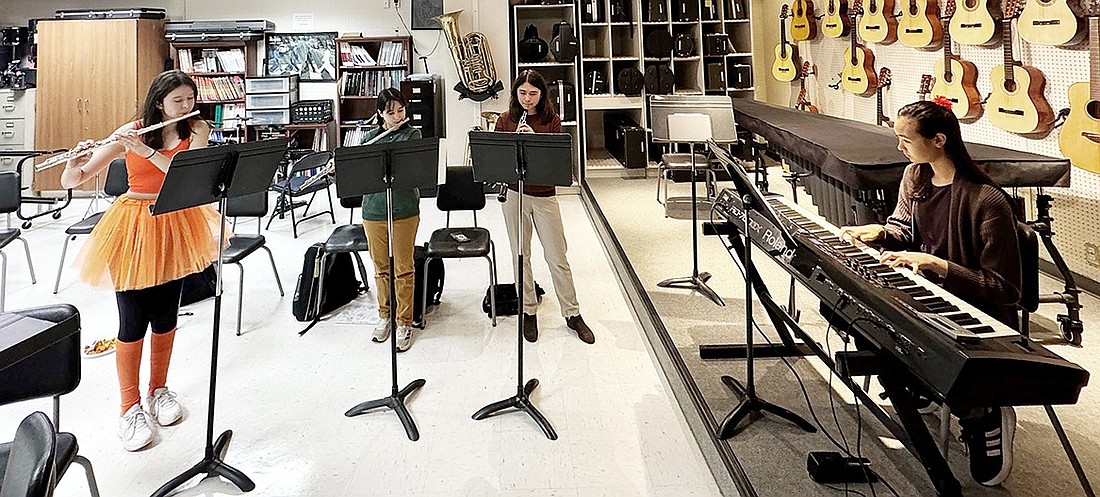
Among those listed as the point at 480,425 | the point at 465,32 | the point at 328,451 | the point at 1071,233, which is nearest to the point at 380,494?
the point at 328,451

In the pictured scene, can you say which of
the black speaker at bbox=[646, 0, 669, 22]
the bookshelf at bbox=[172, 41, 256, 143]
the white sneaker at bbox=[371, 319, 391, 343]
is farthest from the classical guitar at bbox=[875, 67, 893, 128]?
the bookshelf at bbox=[172, 41, 256, 143]

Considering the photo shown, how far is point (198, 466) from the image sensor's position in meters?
2.25

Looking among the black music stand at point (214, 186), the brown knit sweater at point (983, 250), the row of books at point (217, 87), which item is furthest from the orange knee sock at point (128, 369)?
the row of books at point (217, 87)

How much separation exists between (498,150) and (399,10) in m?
6.19

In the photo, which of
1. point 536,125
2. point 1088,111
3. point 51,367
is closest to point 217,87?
point 536,125

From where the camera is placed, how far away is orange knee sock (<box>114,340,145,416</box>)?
2.51 m

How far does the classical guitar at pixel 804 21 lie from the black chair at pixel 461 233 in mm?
4291

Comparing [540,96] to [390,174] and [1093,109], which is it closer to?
[390,174]

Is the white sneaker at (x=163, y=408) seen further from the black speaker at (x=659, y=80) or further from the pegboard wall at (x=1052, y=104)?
the black speaker at (x=659, y=80)

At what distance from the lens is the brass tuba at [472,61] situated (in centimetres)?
727

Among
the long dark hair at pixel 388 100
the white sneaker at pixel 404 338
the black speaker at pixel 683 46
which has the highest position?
the black speaker at pixel 683 46

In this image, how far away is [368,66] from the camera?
790 centimetres

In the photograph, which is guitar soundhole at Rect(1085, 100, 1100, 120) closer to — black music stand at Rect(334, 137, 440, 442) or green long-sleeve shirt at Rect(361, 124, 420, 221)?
black music stand at Rect(334, 137, 440, 442)

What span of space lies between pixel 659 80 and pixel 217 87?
5.09m
